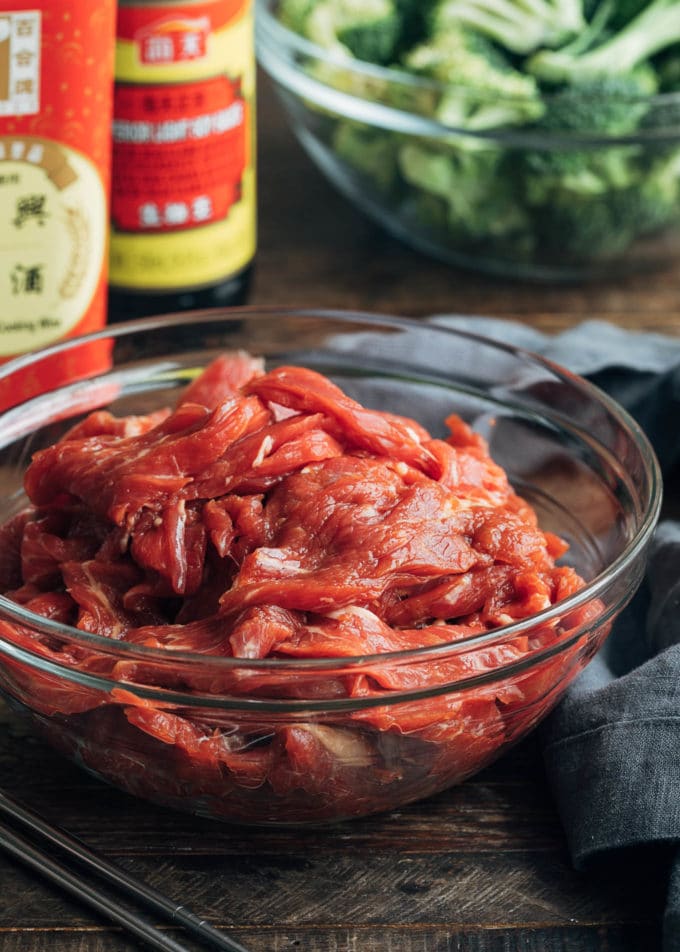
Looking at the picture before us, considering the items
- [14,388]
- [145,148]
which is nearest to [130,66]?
[145,148]

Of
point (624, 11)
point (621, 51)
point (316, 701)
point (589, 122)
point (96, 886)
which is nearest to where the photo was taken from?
point (316, 701)

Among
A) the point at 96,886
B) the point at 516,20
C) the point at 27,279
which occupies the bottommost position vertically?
the point at 96,886

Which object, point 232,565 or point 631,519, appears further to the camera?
point 631,519

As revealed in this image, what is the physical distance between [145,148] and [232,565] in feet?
4.22

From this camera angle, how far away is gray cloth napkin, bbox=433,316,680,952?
58.2 inches

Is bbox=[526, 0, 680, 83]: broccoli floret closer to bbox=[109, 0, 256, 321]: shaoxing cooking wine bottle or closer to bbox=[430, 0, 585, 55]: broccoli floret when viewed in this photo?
bbox=[430, 0, 585, 55]: broccoli floret

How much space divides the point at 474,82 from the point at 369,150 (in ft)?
0.94

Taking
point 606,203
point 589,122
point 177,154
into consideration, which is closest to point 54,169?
point 177,154

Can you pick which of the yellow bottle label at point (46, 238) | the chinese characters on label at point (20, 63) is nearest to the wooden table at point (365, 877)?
the yellow bottle label at point (46, 238)

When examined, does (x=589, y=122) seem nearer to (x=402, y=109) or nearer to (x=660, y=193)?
(x=660, y=193)

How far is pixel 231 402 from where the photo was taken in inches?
63.4

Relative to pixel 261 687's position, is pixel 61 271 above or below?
below

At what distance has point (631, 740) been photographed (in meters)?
1.57

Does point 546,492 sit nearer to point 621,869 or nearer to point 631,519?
point 631,519
